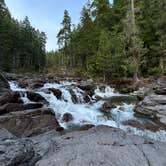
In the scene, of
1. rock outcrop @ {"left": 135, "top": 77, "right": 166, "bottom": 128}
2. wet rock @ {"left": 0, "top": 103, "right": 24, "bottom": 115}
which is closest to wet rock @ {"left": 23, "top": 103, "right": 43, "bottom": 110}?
wet rock @ {"left": 0, "top": 103, "right": 24, "bottom": 115}

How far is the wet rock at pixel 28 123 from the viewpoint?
8750mm

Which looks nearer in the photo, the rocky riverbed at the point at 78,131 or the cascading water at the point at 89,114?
the rocky riverbed at the point at 78,131

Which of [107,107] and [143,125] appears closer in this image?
[143,125]

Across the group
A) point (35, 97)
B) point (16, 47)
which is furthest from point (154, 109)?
point (16, 47)

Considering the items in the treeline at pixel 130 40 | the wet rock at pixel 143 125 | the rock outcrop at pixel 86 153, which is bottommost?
the wet rock at pixel 143 125

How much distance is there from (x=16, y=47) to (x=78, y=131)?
40.7m

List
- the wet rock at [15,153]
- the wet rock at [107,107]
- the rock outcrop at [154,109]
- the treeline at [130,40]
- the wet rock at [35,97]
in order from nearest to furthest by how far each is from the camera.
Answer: the wet rock at [15,153]
the rock outcrop at [154,109]
the wet rock at [107,107]
the wet rock at [35,97]
the treeline at [130,40]

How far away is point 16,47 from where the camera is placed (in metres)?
44.8

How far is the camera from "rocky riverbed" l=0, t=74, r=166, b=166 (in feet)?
15.1

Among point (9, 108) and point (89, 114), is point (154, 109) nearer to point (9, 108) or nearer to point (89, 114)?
point (89, 114)

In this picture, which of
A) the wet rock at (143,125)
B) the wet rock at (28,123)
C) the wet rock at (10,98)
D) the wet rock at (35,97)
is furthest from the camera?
the wet rock at (35,97)

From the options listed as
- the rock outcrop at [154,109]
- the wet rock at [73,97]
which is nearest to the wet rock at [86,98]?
the wet rock at [73,97]

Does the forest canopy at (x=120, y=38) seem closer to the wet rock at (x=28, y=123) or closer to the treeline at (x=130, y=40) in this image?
the treeline at (x=130, y=40)

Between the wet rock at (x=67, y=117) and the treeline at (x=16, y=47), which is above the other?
the treeline at (x=16, y=47)
